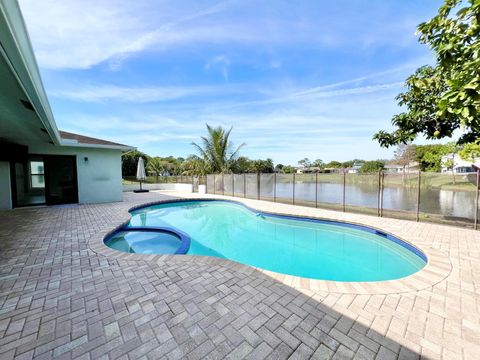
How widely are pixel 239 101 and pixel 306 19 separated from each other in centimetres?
1071

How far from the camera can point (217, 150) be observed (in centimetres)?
1551

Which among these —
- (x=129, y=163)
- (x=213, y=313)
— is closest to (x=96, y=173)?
(x=213, y=313)

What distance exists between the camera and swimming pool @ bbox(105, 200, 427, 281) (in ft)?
13.4

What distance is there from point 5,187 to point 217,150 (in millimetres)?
10775

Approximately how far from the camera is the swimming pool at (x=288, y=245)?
4.08m

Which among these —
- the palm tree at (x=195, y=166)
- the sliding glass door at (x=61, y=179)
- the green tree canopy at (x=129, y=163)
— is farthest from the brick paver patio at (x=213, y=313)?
the green tree canopy at (x=129, y=163)

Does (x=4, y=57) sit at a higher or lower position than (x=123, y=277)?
higher

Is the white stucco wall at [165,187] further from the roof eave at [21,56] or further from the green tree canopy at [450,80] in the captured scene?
the green tree canopy at [450,80]

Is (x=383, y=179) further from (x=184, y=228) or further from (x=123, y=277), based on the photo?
(x=123, y=277)

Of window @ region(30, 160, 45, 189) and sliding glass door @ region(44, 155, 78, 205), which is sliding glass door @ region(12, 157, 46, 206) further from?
sliding glass door @ region(44, 155, 78, 205)

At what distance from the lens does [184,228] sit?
A: 6969 millimetres

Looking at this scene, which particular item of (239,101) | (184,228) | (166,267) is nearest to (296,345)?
(166,267)

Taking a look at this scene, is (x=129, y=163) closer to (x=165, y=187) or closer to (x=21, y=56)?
(x=165, y=187)

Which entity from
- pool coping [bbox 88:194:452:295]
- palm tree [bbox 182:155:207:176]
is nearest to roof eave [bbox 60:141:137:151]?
pool coping [bbox 88:194:452:295]
